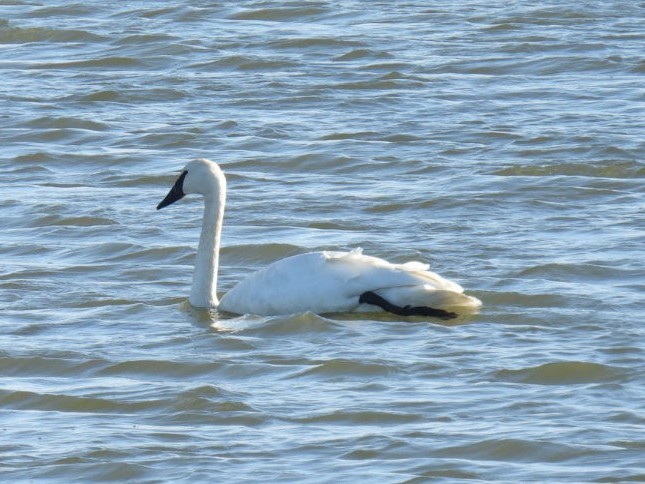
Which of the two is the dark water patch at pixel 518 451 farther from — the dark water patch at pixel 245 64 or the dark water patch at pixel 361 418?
the dark water patch at pixel 245 64

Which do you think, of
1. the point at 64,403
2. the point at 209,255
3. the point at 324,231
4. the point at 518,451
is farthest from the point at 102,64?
the point at 518,451

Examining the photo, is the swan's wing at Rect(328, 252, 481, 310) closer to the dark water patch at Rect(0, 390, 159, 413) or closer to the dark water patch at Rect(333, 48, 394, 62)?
the dark water patch at Rect(0, 390, 159, 413)

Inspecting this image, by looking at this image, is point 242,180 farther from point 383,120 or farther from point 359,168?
point 383,120

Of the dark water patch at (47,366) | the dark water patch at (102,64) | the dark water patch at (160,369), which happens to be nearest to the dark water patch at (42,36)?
the dark water patch at (102,64)

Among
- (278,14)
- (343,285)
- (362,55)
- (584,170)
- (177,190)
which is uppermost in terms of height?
(177,190)

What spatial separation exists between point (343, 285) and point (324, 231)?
1.97 meters

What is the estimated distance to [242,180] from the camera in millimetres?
12500

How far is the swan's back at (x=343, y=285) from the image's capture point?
9.12m

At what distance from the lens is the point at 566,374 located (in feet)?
26.7

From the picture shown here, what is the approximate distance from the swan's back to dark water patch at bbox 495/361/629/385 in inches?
38.8

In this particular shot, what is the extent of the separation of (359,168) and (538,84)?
112 inches

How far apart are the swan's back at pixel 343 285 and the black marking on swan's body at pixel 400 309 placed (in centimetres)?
2

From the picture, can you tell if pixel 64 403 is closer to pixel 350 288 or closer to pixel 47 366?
pixel 47 366

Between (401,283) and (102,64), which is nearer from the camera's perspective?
(401,283)
